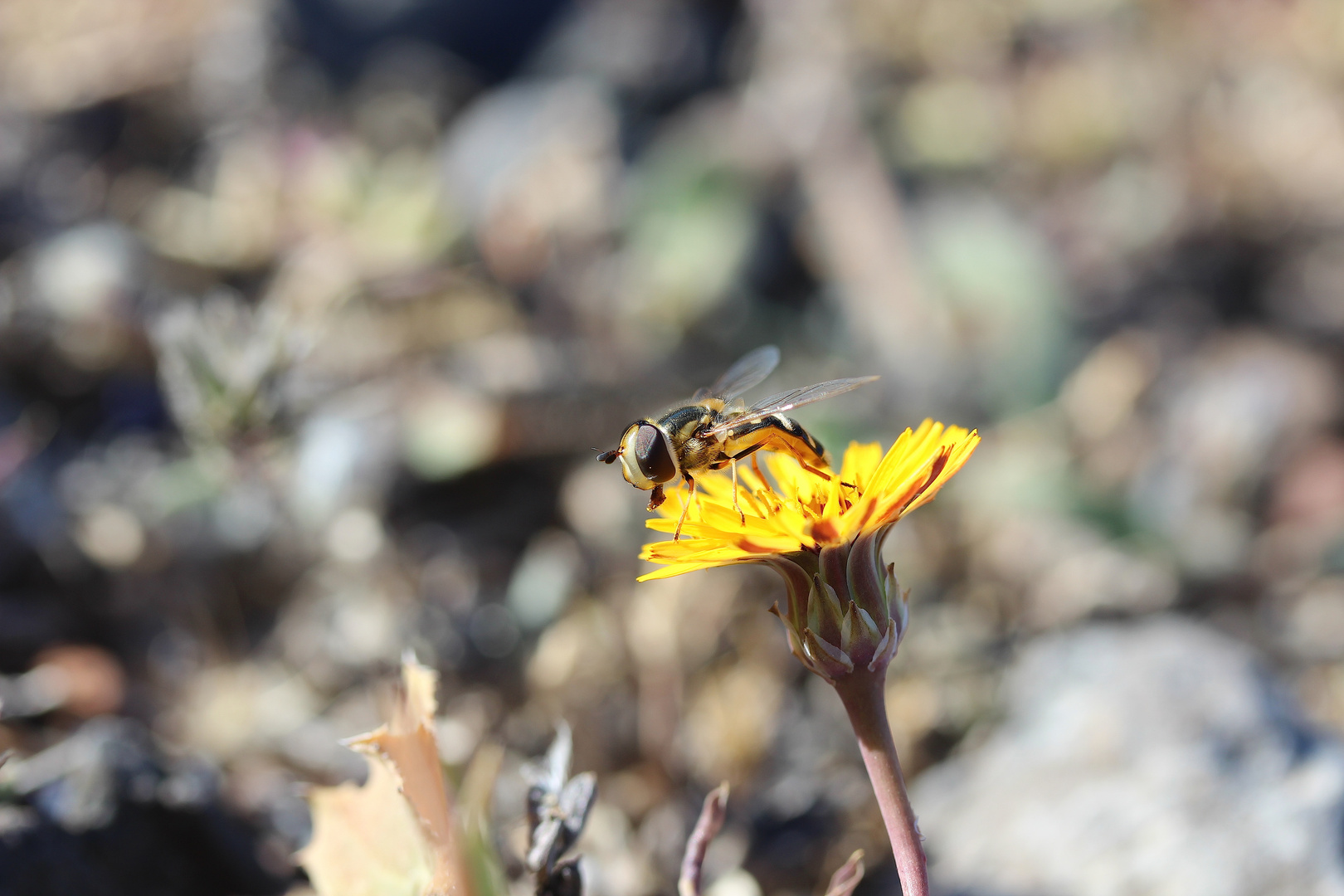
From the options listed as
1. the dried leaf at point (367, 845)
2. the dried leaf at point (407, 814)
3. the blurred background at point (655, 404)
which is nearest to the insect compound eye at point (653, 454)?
the dried leaf at point (407, 814)

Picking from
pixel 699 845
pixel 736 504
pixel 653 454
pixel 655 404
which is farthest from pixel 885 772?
pixel 655 404

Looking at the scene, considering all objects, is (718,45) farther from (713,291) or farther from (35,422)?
(35,422)

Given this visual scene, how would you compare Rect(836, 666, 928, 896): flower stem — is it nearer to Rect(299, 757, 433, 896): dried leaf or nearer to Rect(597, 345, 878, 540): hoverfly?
Rect(597, 345, 878, 540): hoverfly

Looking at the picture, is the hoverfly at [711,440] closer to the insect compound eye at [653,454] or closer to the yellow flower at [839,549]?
the insect compound eye at [653,454]

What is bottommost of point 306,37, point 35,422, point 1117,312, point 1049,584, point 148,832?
point 1049,584

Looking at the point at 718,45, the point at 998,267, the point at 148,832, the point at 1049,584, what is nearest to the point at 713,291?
the point at 998,267

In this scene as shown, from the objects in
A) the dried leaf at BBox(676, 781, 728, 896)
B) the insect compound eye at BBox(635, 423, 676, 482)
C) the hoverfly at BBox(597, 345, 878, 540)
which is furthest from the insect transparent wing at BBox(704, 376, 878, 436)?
the dried leaf at BBox(676, 781, 728, 896)

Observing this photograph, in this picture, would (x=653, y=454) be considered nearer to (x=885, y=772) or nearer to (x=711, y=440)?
(x=711, y=440)
